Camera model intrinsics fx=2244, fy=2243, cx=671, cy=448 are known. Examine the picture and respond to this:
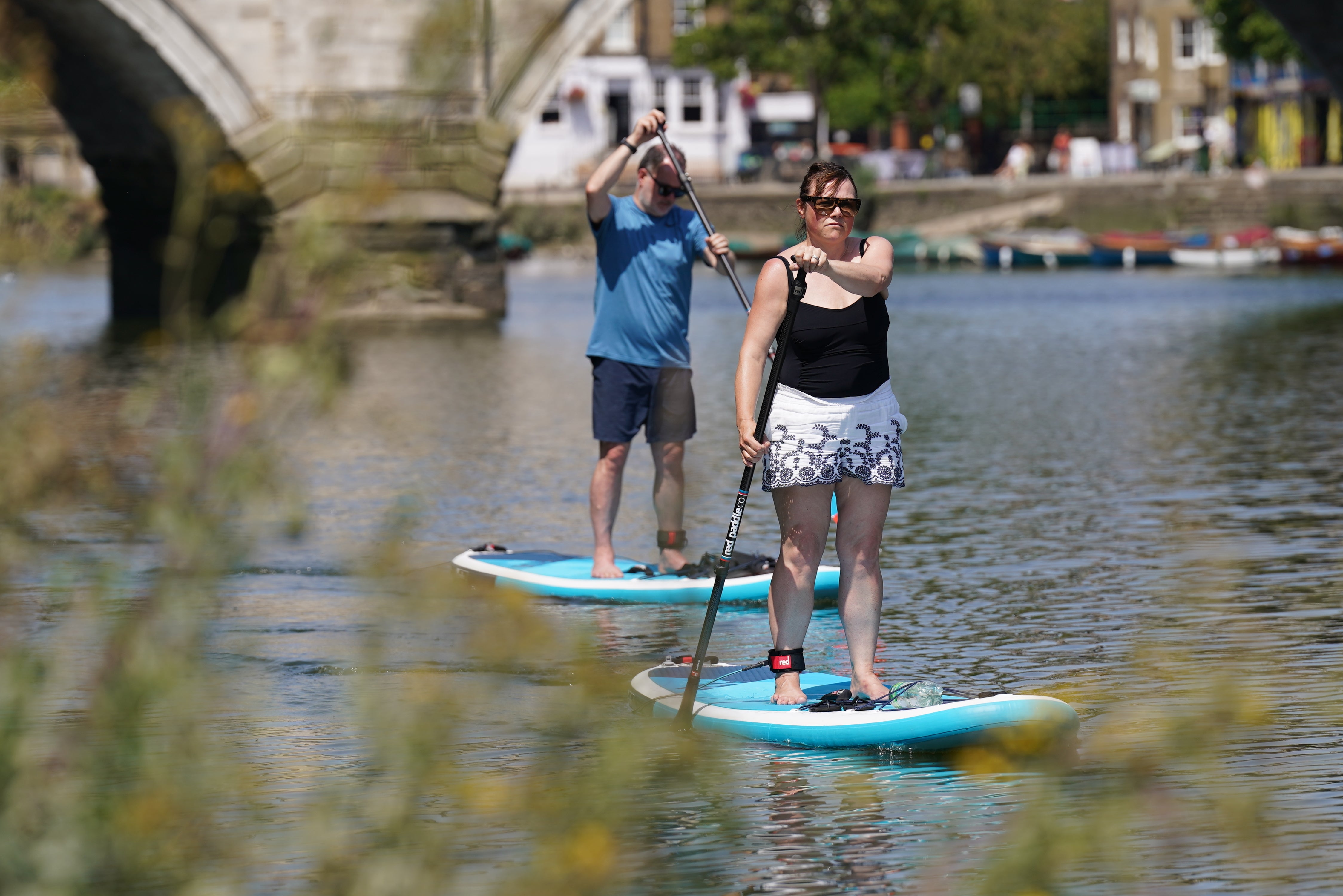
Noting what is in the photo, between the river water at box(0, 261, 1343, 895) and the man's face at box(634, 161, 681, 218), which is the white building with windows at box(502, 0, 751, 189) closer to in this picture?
the river water at box(0, 261, 1343, 895)

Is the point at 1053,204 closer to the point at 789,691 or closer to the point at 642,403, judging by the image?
the point at 642,403

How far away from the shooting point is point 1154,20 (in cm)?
7362

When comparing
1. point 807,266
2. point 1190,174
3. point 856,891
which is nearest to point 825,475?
point 807,266

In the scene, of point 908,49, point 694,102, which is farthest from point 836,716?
point 694,102

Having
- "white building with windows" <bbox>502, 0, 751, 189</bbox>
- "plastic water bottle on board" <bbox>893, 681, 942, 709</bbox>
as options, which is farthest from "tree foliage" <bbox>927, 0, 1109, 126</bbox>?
"plastic water bottle on board" <bbox>893, 681, 942, 709</bbox>

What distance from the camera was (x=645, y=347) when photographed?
9.18 m

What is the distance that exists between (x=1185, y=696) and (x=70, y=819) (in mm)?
4161

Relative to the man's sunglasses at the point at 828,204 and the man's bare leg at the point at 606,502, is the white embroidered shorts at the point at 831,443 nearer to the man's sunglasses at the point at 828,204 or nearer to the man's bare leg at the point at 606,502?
the man's sunglasses at the point at 828,204

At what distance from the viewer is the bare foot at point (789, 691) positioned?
22.0 ft

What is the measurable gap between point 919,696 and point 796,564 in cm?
60

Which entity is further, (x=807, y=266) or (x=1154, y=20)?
(x=1154, y=20)

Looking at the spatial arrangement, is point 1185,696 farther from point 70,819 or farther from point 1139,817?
point 70,819

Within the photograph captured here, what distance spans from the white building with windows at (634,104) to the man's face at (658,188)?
57915mm

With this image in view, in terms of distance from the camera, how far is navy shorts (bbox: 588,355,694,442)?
9.12 meters
